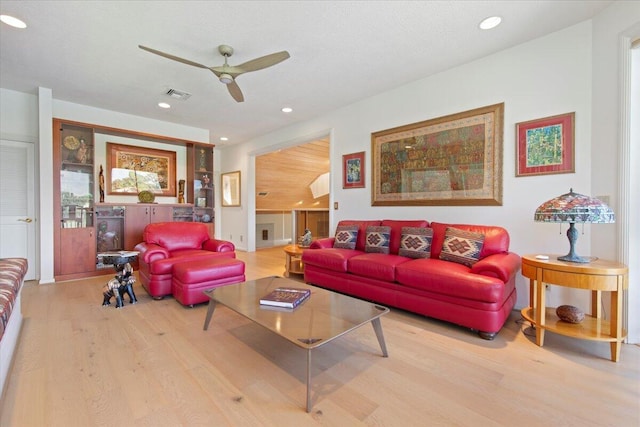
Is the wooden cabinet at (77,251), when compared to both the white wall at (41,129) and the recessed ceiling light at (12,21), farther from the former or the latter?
the recessed ceiling light at (12,21)

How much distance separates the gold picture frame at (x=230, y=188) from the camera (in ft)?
22.1

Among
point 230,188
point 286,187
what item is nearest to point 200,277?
point 230,188

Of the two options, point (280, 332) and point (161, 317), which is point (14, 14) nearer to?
point (161, 317)

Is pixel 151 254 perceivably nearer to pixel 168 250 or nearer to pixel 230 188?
pixel 168 250

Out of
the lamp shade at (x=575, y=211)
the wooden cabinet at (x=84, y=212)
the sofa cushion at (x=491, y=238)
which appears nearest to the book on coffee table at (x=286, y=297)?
the sofa cushion at (x=491, y=238)

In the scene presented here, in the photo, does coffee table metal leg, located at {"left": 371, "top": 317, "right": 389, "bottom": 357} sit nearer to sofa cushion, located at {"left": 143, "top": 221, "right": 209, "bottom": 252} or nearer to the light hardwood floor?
the light hardwood floor

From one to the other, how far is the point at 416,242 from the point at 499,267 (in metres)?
0.92

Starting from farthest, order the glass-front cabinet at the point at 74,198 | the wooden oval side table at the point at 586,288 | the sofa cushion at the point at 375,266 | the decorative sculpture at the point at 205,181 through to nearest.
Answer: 1. the decorative sculpture at the point at 205,181
2. the glass-front cabinet at the point at 74,198
3. the sofa cushion at the point at 375,266
4. the wooden oval side table at the point at 586,288

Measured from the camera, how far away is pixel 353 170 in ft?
14.0

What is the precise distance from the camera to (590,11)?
2314 millimetres

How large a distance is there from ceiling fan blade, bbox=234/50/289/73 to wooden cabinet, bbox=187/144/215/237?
330cm

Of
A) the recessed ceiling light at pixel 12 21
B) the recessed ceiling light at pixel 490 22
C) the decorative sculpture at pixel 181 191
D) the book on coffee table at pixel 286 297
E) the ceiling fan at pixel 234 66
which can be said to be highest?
the recessed ceiling light at pixel 490 22

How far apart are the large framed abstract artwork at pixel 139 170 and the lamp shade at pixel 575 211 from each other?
18.0 feet

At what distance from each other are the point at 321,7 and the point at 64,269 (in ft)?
15.4
